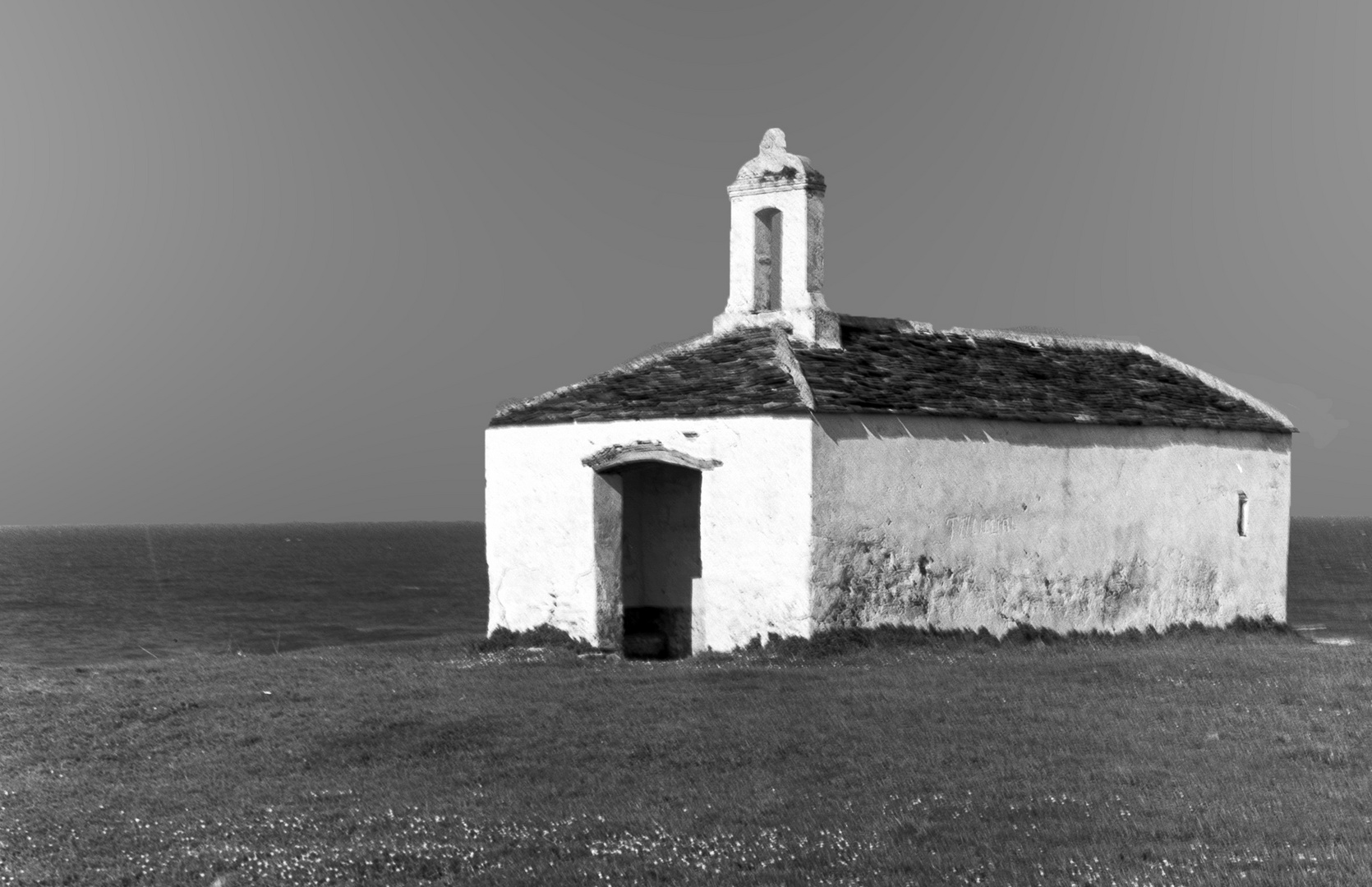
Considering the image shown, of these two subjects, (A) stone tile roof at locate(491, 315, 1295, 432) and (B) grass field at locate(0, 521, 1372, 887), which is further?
(A) stone tile roof at locate(491, 315, 1295, 432)

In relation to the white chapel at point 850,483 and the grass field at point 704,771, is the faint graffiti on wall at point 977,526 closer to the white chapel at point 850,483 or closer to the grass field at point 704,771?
the white chapel at point 850,483

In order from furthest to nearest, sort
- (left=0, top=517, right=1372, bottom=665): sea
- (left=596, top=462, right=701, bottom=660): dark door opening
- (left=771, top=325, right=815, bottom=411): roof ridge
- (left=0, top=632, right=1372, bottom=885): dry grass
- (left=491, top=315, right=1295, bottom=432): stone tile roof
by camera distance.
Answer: (left=0, top=517, right=1372, bottom=665): sea → (left=596, top=462, right=701, bottom=660): dark door opening → (left=491, top=315, right=1295, bottom=432): stone tile roof → (left=771, top=325, right=815, bottom=411): roof ridge → (left=0, top=632, right=1372, bottom=885): dry grass

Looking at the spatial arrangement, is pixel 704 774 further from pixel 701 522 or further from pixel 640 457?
pixel 640 457

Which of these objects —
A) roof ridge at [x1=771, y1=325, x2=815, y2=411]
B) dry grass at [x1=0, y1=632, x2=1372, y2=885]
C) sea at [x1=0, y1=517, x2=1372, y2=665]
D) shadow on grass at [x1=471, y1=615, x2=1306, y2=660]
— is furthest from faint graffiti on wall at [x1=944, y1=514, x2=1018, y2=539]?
sea at [x1=0, y1=517, x2=1372, y2=665]

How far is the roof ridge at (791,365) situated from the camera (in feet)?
61.4

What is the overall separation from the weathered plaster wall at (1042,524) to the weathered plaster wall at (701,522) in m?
0.41

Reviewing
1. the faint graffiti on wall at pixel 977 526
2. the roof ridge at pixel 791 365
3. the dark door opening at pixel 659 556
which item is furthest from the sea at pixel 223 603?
the faint graffiti on wall at pixel 977 526

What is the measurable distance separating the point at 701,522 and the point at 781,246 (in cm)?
441

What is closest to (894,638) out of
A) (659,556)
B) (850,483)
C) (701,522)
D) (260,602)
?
A: (850,483)

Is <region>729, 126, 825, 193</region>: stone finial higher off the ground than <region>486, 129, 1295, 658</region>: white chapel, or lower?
higher

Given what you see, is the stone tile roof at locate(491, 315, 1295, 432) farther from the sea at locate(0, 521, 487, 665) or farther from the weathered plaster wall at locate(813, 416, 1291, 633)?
the sea at locate(0, 521, 487, 665)

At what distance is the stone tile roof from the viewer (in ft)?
64.0

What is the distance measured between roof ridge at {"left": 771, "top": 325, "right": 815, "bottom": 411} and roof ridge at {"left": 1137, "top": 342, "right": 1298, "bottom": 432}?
27.0ft

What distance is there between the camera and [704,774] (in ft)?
39.3
